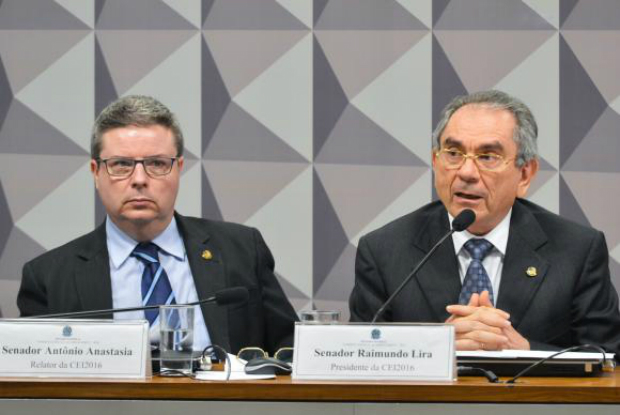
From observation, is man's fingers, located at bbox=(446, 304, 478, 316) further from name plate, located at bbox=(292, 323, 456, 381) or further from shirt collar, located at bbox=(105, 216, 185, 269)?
shirt collar, located at bbox=(105, 216, 185, 269)

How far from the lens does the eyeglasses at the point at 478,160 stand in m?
3.72

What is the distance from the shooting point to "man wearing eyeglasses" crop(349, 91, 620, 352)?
360 cm

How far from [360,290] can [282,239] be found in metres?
0.96

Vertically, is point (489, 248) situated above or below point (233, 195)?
below

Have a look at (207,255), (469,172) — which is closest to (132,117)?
(207,255)

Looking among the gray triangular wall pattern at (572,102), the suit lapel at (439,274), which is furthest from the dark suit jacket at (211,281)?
the gray triangular wall pattern at (572,102)

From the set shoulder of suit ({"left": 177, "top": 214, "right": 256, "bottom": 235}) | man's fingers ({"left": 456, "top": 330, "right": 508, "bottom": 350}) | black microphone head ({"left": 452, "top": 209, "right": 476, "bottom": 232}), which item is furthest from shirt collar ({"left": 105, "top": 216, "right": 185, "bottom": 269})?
man's fingers ({"left": 456, "top": 330, "right": 508, "bottom": 350})

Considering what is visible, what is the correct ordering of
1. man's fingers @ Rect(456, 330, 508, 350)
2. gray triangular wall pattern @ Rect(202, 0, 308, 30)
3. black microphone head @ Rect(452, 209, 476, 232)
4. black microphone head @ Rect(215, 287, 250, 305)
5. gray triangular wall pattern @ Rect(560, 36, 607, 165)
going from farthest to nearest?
1. gray triangular wall pattern @ Rect(202, 0, 308, 30)
2. gray triangular wall pattern @ Rect(560, 36, 607, 165)
3. black microphone head @ Rect(452, 209, 476, 232)
4. man's fingers @ Rect(456, 330, 508, 350)
5. black microphone head @ Rect(215, 287, 250, 305)

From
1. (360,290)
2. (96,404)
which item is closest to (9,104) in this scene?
(360,290)

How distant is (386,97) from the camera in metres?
4.62

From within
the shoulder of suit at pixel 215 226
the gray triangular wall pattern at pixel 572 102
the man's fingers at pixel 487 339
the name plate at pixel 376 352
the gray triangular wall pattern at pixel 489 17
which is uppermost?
the gray triangular wall pattern at pixel 489 17

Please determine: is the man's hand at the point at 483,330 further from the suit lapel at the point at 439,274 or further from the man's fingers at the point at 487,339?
the suit lapel at the point at 439,274

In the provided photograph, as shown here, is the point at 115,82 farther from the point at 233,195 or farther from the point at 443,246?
the point at 443,246

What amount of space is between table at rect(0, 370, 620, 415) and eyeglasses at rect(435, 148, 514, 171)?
55.4 inches
